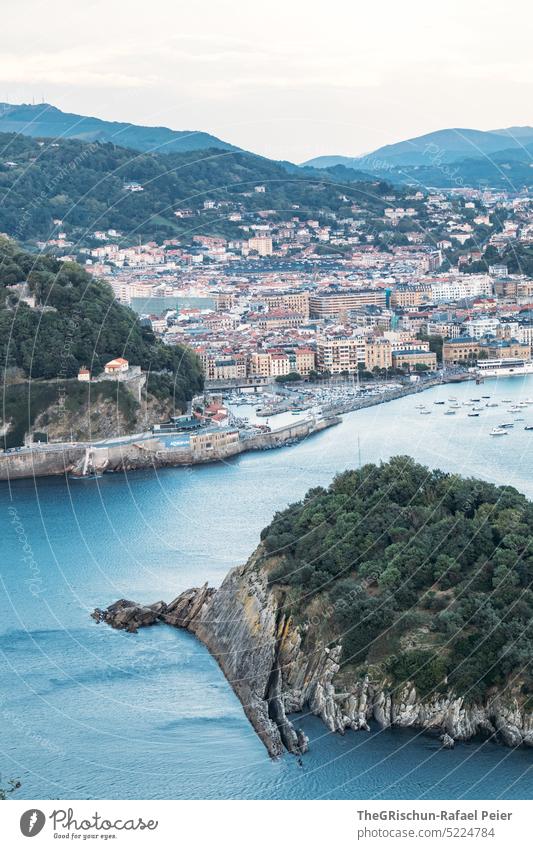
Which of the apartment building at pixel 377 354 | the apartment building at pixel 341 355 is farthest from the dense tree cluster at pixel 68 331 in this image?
the apartment building at pixel 377 354

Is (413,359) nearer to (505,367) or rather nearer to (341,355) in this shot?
(341,355)

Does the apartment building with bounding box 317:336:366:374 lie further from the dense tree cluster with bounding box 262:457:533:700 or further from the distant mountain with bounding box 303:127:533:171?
the dense tree cluster with bounding box 262:457:533:700

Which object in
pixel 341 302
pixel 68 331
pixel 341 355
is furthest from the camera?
pixel 341 302

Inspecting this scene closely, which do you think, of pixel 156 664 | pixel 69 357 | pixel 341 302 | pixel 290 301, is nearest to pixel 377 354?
pixel 341 302

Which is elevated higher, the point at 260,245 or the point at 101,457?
the point at 260,245

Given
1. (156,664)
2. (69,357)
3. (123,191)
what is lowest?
(156,664)
